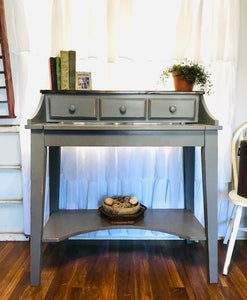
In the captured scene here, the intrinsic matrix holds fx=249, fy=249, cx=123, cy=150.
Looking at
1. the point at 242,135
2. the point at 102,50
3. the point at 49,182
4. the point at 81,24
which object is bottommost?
the point at 49,182

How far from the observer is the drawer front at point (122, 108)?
53.1 inches

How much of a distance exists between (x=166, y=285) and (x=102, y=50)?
145 cm

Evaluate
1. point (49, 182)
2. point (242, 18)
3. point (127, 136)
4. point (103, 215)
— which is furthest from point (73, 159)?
point (242, 18)

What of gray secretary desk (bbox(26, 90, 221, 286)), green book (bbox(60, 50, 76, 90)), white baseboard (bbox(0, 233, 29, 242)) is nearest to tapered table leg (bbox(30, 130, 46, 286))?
gray secretary desk (bbox(26, 90, 221, 286))

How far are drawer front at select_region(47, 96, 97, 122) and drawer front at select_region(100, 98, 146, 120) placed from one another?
60 mm

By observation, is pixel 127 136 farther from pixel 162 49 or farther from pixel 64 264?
pixel 64 264

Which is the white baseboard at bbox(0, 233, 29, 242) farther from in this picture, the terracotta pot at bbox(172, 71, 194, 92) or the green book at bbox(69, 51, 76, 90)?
the terracotta pot at bbox(172, 71, 194, 92)

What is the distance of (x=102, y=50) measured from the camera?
1.62 meters

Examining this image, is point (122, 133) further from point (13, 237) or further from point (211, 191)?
point (13, 237)

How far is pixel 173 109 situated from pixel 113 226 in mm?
748

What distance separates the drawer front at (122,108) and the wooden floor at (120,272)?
2.93ft

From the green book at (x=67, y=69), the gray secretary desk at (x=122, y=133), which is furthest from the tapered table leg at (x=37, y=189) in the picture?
the green book at (x=67, y=69)

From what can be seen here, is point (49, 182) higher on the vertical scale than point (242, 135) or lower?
lower

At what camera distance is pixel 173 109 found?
1357mm
